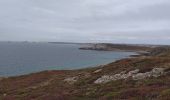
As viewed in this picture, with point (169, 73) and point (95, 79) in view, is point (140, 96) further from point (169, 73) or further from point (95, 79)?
point (95, 79)

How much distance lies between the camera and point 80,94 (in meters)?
29.9

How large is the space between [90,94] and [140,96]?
667 cm

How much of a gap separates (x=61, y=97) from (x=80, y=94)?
2.11 m

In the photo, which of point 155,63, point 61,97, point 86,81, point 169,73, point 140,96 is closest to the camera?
point 140,96

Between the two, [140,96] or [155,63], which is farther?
[155,63]

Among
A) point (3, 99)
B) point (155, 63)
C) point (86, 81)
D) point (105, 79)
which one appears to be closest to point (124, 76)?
point (105, 79)

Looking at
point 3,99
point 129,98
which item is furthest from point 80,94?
point 3,99

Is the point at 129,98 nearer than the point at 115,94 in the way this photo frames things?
Yes

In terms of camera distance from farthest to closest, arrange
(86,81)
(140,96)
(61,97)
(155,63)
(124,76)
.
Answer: (155,63) < (86,81) < (124,76) < (61,97) < (140,96)

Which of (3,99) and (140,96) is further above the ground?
(140,96)

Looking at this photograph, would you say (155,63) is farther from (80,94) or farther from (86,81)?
A: (80,94)

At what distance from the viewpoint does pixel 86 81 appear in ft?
140

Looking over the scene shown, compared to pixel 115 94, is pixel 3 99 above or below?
below

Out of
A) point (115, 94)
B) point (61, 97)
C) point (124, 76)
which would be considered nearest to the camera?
point (115, 94)
